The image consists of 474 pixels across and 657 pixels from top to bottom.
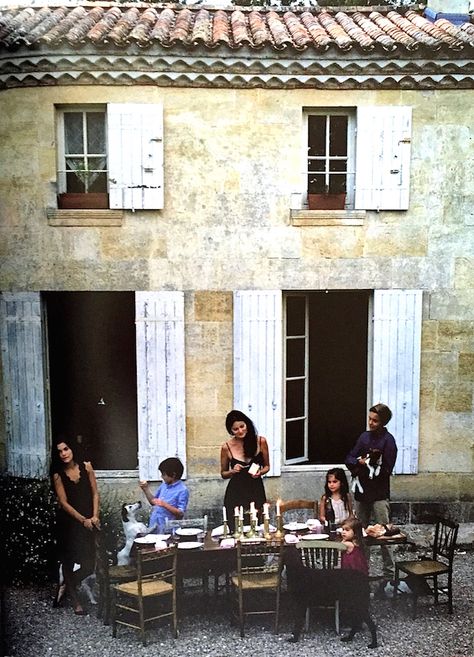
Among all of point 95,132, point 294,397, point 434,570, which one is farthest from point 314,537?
point 95,132

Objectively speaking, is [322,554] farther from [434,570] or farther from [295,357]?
[295,357]

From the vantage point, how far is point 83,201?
4.22 metres

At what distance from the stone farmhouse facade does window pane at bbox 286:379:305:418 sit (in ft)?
0.14

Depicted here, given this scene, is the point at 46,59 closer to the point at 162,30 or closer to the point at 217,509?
the point at 162,30

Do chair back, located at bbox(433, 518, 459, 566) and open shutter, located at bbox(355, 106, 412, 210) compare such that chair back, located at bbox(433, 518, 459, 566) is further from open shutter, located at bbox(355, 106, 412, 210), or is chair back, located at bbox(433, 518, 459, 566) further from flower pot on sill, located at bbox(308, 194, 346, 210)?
flower pot on sill, located at bbox(308, 194, 346, 210)

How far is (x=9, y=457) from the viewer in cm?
399

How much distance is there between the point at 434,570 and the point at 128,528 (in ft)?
6.83

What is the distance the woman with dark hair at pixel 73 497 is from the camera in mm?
4176

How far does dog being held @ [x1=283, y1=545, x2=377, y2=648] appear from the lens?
12.9 ft

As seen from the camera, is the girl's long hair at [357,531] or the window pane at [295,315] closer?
the girl's long hair at [357,531]

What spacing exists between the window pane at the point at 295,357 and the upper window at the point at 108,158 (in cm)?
145

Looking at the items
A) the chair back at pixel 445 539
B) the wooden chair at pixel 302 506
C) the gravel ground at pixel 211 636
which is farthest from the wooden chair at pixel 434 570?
the wooden chair at pixel 302 506

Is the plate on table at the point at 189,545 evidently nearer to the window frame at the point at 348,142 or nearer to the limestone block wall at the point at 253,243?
the limestone block wall at the point at 253,243

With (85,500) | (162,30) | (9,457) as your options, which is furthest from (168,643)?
(162,30)
